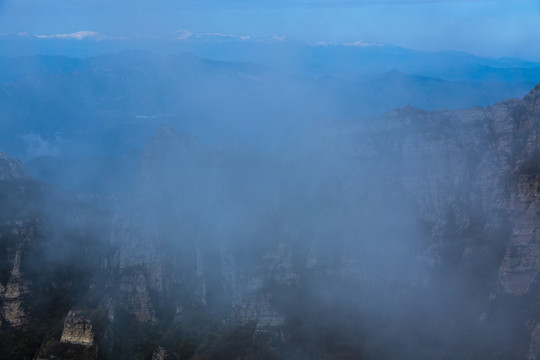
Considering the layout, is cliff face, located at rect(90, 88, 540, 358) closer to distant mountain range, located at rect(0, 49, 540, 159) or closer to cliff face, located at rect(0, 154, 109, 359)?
cliff face, located at rect(0, 154, 109, 359)

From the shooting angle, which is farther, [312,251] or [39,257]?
[39,257]

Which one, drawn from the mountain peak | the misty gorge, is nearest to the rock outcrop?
the misty gorge

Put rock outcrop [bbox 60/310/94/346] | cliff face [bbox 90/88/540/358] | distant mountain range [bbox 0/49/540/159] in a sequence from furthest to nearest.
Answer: distant mountain range [bbox 0/49/540/159]
rock outcrop [bbox 60/310/94/346]
cliff face [bbox 90/88/540/358]

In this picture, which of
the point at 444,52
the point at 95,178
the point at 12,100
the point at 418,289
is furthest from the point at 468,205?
the point at 444,52

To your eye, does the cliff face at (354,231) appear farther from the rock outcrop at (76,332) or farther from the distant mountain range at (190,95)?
the distant mountain range at (190,95)

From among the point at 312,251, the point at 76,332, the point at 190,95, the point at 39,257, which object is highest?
the point at 190,95

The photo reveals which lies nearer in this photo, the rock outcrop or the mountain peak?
the rock outcrop

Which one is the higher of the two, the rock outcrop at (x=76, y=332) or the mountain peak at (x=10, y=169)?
the mountain peak at (x=10, y=169)

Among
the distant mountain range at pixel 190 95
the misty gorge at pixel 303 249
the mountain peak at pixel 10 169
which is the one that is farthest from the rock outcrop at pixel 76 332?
the distant mountain range at pixel 190 95

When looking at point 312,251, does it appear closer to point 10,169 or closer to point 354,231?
point 354,231

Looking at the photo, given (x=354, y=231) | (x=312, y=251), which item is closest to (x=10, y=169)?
(x=312, y=251)

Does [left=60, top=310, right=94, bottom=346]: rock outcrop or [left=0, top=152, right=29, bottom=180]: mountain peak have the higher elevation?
[left=0, top=152, right=29, bottom=180]: mountain peak

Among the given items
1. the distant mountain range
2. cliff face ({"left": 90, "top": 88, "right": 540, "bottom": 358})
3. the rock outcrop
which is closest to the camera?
cliff face ({"left": 90, "top": 88, "right": 540, "bottom": 358})
